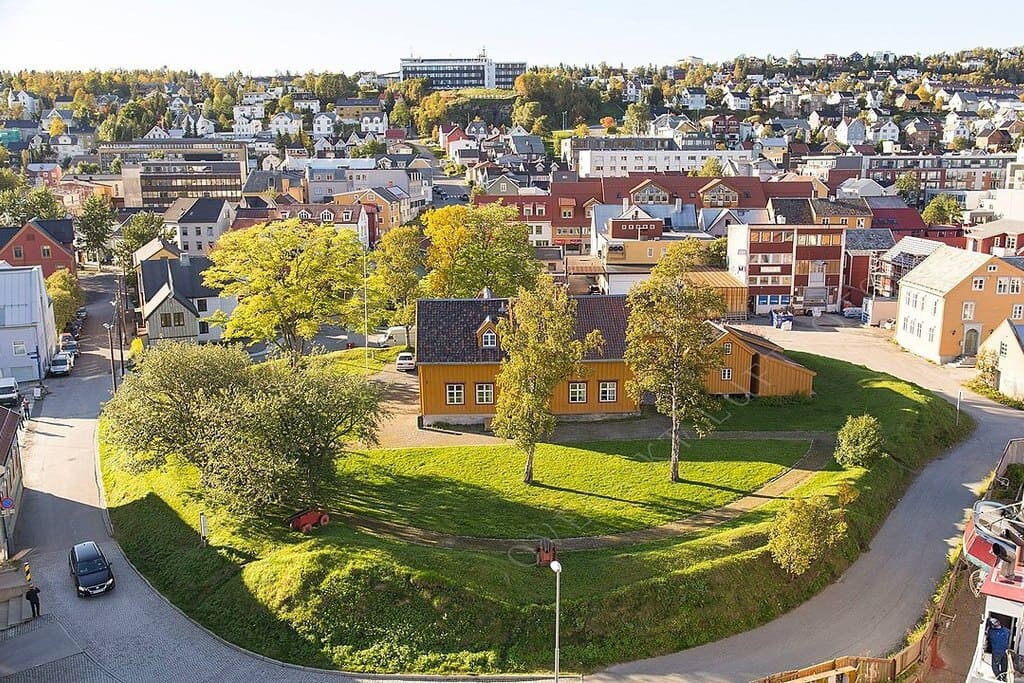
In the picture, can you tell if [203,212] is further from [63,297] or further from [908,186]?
[908,186]

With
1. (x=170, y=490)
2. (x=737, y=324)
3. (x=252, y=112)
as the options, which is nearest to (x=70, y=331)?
(x=170, y=490)

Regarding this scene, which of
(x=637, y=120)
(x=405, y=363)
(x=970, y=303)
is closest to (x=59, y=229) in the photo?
(x=405, y=363)

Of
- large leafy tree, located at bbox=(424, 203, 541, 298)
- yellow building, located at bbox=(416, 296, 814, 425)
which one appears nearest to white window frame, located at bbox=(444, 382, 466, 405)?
yellow building, located at bbox=(416, 296, 814, 425)

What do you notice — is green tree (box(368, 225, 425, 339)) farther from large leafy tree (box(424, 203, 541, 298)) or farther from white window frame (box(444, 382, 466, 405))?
white window frame (box(444, 382, 466, 405))

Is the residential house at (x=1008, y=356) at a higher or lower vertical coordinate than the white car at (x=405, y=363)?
higher

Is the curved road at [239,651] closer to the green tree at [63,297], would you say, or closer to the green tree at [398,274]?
the green tree at [398,274]

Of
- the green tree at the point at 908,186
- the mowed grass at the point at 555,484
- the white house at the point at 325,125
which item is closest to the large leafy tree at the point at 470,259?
the mowed grass at the point at 555,484

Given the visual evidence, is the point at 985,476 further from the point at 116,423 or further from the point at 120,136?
the point at 120,136
